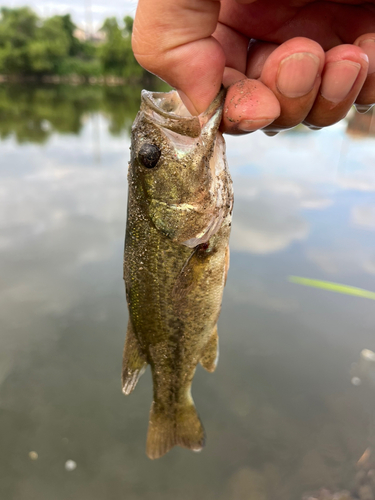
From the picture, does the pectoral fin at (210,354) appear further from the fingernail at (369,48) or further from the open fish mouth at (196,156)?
the fingernail at (369,48)

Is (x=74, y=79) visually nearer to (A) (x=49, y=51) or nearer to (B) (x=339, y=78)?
(A) (x=49, y=51)

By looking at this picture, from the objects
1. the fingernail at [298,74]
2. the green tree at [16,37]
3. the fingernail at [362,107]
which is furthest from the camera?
the green tree at [16,37]

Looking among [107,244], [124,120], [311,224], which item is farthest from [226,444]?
[124,120]

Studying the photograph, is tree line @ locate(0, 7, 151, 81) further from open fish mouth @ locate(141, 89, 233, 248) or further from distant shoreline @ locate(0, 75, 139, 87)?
open fish mouth @ locate(141, 89, 233, 248)

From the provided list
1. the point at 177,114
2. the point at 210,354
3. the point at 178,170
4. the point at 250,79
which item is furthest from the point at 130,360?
the point at 250,79

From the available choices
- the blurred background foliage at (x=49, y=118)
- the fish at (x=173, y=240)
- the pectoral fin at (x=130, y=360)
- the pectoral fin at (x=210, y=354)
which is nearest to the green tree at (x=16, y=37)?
the blurred background foliage at (x=49, y=118)

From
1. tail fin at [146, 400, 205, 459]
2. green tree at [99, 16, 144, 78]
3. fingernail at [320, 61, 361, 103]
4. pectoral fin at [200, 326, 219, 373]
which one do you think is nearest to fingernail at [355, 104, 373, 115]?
fingernail at [320, 61, 361, 103]
